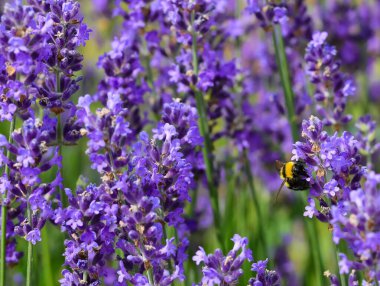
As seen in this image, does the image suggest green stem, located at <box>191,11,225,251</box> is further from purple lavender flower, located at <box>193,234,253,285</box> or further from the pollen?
purple lavender flower, located at <box>193,234,253,285</box>

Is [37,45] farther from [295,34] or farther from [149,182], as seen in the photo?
[295,34]

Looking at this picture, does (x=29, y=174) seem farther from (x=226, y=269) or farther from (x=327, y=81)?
(x=327, y=81)

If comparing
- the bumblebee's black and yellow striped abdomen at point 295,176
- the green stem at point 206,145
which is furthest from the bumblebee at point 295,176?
the green stem at point 206,145

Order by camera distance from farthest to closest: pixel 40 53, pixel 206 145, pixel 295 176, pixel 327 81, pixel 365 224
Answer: pixel 206 145 < pixel 327 81 < pixel 295 176 < pixel 40 53 < pixel 365 224

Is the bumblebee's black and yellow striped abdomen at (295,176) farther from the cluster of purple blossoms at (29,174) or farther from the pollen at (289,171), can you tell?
the cluster of purple blossoms at (29,174)

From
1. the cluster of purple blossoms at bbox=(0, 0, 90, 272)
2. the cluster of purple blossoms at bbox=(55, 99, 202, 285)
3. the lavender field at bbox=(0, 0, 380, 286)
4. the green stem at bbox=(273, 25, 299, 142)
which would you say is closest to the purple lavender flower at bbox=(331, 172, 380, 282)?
the lavender field at bbox=(0, 0, 380, 286)

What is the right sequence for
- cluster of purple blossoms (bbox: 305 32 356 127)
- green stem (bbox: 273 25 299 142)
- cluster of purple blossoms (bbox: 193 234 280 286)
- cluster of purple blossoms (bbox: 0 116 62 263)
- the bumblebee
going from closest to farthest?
cluster of purple blossoms (bbox: 193 234 280 286)
cluster of purple blossoms (bbox: 0 116 62 263)
the bumblebee
cluster of purple blossoms (bbox: 305 32 356 127)
green stem (bbox: 273 25 299 142)

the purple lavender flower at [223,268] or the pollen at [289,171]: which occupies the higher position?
the pollen at [289,171]

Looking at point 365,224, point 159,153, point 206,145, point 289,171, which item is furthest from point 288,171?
point 365,224
